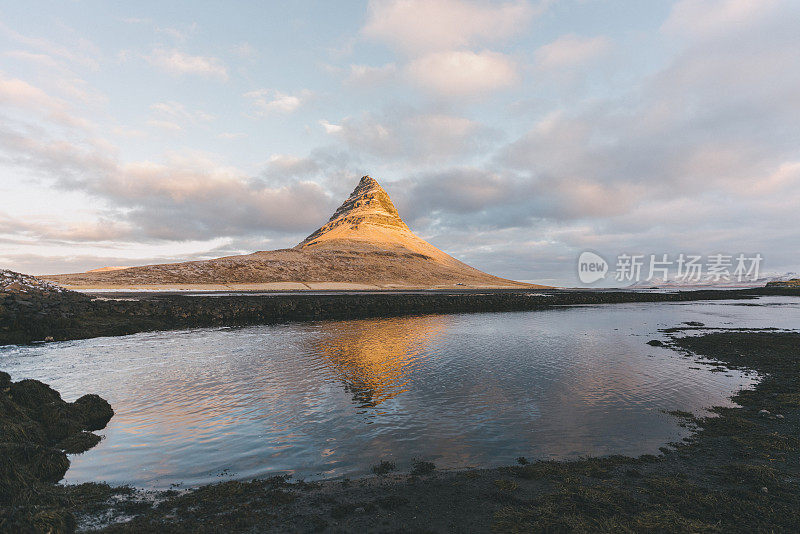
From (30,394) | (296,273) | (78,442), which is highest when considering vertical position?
(296,273)

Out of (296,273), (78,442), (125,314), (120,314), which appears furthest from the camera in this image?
(296,273)

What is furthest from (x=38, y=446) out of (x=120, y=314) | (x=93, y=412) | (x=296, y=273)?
(x=296, y=273)

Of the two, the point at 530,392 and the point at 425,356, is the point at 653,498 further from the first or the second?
the point at 425,356

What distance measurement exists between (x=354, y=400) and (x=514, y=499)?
8.50 m

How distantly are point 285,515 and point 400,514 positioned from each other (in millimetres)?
2211

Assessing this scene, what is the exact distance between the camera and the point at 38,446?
8.78 m

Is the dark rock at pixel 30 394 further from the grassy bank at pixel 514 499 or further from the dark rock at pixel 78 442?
the grassy bank at pixel 514 499

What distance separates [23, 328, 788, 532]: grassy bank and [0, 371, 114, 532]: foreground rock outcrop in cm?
61

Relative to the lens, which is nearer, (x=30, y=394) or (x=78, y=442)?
(x=78, y=442)

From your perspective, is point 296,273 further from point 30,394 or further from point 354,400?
point 30,394

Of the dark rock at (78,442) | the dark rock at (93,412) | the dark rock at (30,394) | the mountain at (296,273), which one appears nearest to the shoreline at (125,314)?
the dark rock at (30,394)

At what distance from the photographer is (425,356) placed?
23.6 meters

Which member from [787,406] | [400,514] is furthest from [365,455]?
[787,406]

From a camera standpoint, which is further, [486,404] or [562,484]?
[486,404]
